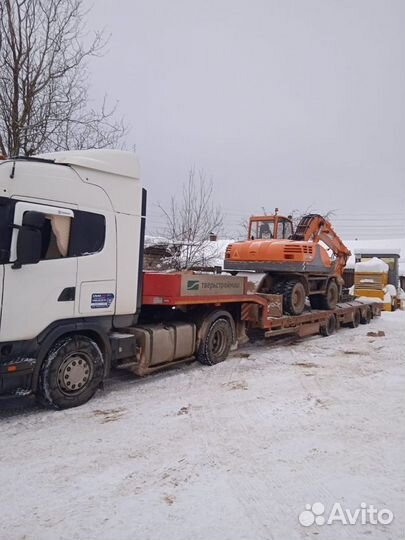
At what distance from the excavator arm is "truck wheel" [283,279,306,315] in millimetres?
1533

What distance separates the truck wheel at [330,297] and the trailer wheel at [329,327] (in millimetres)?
454

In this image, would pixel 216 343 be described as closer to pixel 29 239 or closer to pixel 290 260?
pixel 290 260

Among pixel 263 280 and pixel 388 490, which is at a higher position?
pixel 263 280

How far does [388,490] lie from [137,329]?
13.2ft

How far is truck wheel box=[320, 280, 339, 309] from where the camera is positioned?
12328mm

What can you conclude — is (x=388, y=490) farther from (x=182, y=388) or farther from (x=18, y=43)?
(x=18, y=43)

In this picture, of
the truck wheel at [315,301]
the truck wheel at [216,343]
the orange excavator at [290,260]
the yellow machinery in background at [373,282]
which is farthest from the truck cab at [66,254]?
the yellow machinery in background at [373,282]

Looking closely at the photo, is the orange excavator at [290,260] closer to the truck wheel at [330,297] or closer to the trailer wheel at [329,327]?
the truck wheel at [330,297]

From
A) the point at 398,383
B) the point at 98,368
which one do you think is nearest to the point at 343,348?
the point at 398,383

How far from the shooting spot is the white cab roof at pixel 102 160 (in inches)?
222

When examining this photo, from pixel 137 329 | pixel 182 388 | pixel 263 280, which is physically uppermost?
pixel 263 280

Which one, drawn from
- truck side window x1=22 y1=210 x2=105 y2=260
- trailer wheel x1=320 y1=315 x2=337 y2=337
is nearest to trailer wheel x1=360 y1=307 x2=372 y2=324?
trailer wheel x1=320 y1=315 x2=337 y2=337

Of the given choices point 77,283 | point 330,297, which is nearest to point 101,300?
point 77,283

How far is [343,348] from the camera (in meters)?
9.75
